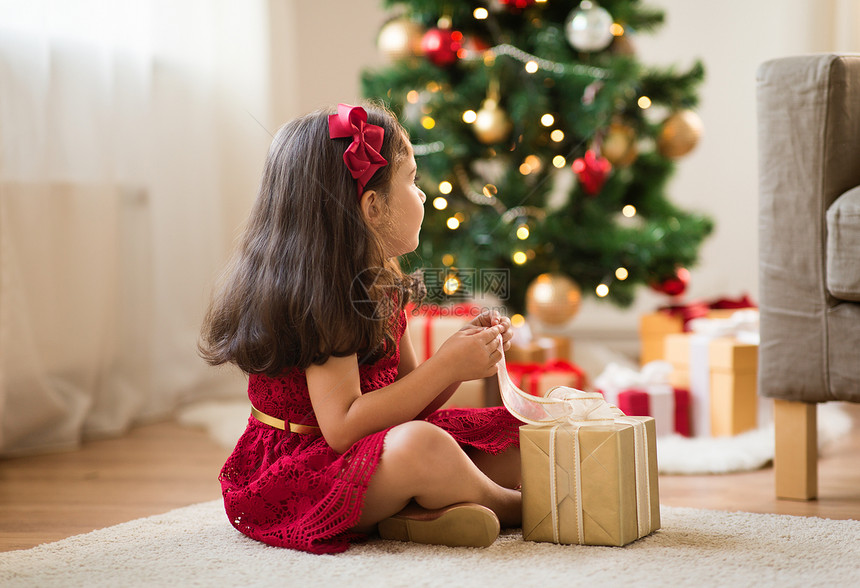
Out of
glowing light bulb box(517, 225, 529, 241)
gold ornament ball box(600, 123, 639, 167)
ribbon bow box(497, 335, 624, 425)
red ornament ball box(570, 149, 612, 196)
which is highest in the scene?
gold ornament ball box(600, 123, 639, 167)

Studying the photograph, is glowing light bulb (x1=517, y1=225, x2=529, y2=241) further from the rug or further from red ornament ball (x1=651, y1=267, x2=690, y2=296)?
the rug

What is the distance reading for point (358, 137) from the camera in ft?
3.02

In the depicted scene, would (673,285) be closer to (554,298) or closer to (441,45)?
(554,298)

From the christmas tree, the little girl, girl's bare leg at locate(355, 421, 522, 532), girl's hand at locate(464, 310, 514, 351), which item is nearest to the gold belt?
the little girl

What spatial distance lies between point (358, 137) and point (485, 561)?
45cm

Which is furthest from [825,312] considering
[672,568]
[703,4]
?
[703,4]

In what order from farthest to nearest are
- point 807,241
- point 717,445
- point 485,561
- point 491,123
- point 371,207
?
point 491,123 → point 717,445 → point 807,241 → point 371,207 → point 485,561

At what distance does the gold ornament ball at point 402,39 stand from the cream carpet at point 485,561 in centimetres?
123

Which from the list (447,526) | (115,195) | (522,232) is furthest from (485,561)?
(115,195)

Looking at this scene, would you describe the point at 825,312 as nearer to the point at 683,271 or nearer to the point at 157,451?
the point at 683,271

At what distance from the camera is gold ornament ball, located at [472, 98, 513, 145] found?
1.80m

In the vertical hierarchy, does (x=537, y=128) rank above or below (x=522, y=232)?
above

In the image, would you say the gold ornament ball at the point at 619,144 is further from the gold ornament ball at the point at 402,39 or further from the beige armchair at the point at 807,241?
the beige armchair at the point at 807,241

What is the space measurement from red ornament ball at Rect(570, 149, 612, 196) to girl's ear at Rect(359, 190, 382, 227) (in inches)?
40.0
